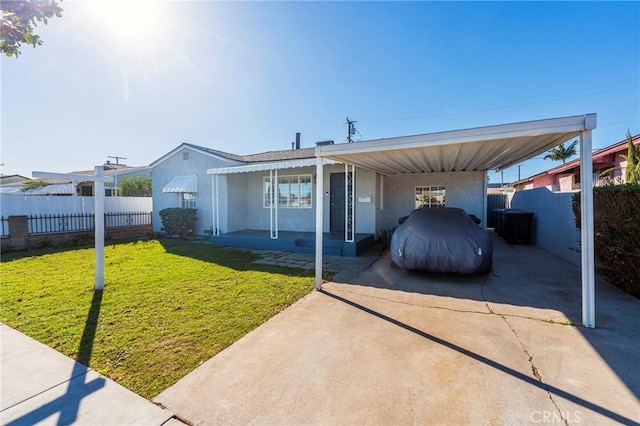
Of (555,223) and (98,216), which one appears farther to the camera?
(555,223)

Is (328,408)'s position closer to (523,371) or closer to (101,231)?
(523,371)

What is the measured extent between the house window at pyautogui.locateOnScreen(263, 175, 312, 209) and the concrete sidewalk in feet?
29.8

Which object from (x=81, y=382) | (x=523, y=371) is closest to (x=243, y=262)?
(x=81, y=382)

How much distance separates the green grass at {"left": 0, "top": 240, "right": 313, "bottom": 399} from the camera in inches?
124

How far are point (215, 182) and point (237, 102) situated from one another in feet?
11.9

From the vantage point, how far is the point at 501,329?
3.81m

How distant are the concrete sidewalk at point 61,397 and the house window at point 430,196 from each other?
11241mm

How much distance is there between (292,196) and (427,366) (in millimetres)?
9818

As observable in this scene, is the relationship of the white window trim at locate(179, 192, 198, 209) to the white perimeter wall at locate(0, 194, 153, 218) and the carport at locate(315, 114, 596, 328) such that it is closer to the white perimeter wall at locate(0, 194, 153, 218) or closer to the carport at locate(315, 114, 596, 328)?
the white perimeter wall at locate(0, 194, 153, 218)

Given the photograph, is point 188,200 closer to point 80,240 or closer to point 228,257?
point 80,240

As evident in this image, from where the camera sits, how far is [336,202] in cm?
1141

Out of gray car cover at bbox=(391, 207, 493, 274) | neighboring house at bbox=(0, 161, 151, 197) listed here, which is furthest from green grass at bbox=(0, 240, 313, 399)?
neighboring house at bbox=(0, 161, 151, 197)

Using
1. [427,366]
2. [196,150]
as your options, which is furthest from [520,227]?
[196,150]
